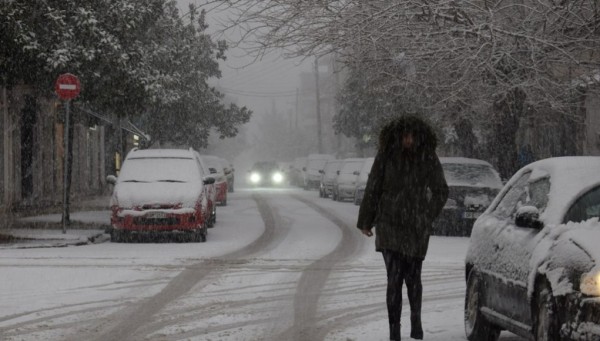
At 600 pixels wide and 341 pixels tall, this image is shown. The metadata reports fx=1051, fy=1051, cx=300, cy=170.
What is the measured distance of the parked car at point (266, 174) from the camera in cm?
7175

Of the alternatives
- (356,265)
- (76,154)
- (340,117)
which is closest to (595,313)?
(356,265)

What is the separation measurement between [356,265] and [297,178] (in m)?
51.5

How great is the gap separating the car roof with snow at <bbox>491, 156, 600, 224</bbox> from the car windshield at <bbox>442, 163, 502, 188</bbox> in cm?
1267

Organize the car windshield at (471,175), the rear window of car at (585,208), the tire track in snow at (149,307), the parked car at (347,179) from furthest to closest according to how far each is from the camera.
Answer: the parked car at (347,179), the car windshield at (471,175), the tire track in snow at (149,307), the rear window of car at (585,208)

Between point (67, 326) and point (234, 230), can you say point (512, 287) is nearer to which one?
point (67, 326)

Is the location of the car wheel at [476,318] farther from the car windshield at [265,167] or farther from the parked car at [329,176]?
the car windshield at [265,167]

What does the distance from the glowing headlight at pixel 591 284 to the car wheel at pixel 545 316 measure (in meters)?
0.31

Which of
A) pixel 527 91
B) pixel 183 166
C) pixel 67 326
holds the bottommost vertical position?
pixel 67 326

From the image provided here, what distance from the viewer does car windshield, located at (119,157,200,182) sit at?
19.4m

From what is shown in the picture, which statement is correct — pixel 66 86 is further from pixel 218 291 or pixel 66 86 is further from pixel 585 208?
pixel 585 208

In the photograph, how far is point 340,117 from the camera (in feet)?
192

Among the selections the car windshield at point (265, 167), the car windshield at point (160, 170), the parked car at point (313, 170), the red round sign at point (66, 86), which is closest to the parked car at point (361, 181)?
the car windshield at point (160, 170)

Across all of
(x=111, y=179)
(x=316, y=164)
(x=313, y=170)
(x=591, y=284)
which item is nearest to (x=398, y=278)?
(x=591, y=284)

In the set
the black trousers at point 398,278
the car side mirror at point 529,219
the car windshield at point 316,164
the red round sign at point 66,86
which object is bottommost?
the black trousers at point 398,278
